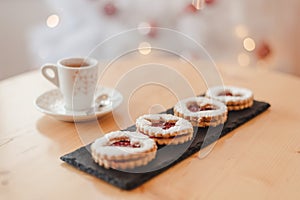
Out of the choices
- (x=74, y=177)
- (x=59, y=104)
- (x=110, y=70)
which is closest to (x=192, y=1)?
(x=110, y=70)

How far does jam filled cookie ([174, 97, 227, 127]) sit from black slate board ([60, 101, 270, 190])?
0.05 feet

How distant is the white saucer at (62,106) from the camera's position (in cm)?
107

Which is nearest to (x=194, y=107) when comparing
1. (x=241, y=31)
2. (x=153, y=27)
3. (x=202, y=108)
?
(x=202, y=108)

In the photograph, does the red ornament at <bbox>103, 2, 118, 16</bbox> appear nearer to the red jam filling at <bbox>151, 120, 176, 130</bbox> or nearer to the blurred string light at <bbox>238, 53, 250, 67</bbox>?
the blurred string light at <bbox>238, 53, 250, 67</bbox>

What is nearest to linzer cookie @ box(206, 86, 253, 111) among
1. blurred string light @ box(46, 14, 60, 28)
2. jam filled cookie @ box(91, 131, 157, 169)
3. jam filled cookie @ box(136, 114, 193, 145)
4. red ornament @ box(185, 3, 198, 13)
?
jam filled cookie @ box(136, 114, 193, 145)

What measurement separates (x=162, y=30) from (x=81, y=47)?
0.40 m

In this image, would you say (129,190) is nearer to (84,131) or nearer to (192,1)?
(84,131)

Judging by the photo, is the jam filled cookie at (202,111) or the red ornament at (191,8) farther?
the red ornament at (191,8)

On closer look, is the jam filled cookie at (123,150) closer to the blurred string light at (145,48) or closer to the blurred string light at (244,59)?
the blurred string light at (145,48)

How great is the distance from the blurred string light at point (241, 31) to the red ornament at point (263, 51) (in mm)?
82

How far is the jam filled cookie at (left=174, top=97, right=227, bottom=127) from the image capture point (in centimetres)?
101

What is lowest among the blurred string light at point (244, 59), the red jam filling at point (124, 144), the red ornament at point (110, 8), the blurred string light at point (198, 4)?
the blurred string light at point (244, 59)

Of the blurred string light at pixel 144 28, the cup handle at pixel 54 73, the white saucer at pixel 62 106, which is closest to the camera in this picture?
the white saucer at pixel 62 106

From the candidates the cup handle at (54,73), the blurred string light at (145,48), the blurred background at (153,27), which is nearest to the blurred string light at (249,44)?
the blurred background at (153,27)
